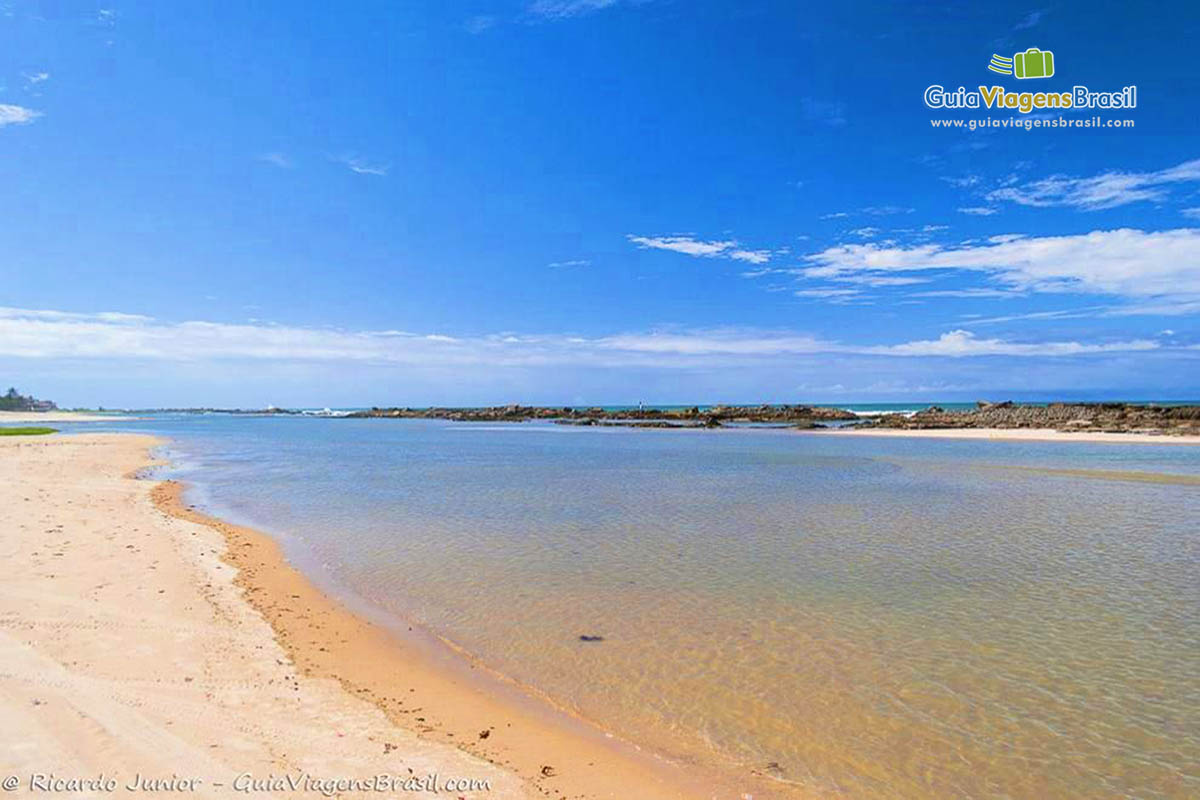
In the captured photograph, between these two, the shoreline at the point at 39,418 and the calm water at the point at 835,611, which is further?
the shoreline at the point at 39,418

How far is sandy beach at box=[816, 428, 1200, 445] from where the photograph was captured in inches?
1597

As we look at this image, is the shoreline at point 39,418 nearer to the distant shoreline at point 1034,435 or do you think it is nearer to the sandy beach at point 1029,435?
the sandy beach at point 1029,435

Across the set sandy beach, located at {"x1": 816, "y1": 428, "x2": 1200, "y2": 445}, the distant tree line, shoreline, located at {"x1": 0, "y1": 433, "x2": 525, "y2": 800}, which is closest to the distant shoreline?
sandy beach, located at {"x1": 816, "y1": 428, "x2": 1200, "y2": 445}

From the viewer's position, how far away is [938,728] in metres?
5.82

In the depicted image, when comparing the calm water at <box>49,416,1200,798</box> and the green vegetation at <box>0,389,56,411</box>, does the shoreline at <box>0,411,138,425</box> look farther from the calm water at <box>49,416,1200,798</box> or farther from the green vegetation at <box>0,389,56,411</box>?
the calm water at <box>49,416,1200,798</box>

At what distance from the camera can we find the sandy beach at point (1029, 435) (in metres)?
40.6

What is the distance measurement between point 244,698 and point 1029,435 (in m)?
55.6

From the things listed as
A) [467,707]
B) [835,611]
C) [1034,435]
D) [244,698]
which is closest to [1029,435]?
[1034,435]

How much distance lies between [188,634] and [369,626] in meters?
2.10

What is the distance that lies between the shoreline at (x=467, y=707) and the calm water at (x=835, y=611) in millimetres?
303

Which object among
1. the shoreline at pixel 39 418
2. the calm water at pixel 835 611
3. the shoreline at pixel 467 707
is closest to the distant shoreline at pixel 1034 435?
the calm water at pixel 835 611

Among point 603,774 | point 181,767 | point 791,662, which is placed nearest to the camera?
point 181,767

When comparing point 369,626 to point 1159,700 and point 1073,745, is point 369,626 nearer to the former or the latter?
point 1073,745

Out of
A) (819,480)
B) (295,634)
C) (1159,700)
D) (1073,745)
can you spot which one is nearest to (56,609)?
(295,634)
